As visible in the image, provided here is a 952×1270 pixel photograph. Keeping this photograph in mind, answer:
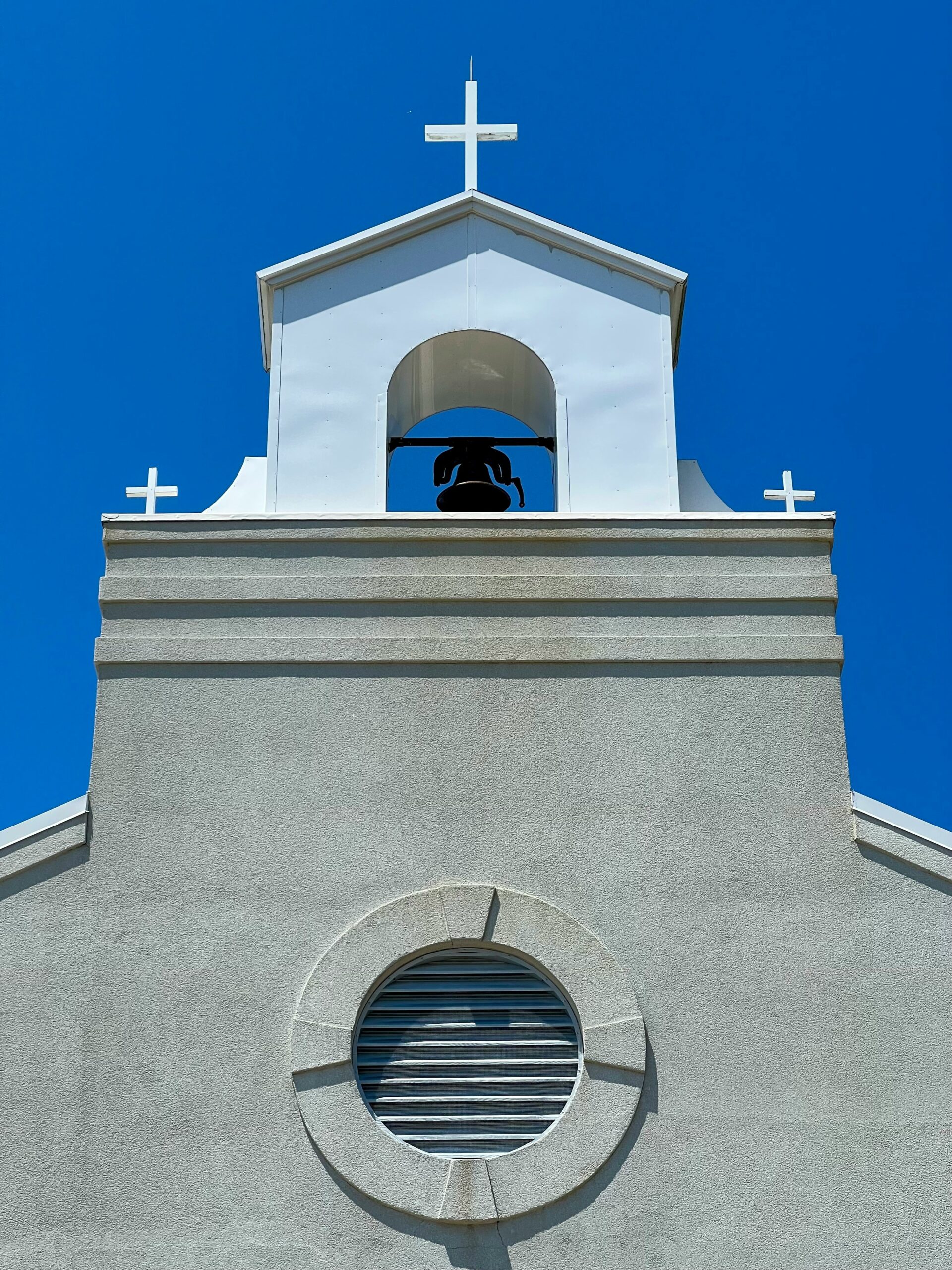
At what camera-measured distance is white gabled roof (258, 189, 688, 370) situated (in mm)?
10453

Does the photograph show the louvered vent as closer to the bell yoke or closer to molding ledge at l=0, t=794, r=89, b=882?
molding ledge at l=0, t=794, r=89, b=882

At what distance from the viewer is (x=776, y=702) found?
9.19 metres

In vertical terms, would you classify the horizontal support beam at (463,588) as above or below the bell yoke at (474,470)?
below

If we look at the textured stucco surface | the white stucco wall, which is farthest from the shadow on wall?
the white stucco wall

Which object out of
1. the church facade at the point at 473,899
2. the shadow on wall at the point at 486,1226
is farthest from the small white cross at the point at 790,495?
the shadow on wall at the point at 486,1226

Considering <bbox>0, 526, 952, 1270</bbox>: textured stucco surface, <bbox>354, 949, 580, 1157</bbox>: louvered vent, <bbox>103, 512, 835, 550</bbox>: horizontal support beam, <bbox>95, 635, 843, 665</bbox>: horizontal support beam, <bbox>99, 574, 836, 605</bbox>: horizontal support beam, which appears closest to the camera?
<bbox>0, 526, 952, 1270</bbox>: textured stucco surface

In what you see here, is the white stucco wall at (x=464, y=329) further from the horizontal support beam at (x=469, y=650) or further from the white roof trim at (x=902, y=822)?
the white roof trim at (x=902, y=822)

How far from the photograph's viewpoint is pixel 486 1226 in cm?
785

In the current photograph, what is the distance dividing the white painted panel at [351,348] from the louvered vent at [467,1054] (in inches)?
118

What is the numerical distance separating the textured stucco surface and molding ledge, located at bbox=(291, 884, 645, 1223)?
96 mm

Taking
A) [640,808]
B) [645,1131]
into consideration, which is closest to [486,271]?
[640,808]

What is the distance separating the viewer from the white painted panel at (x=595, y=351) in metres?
9.98

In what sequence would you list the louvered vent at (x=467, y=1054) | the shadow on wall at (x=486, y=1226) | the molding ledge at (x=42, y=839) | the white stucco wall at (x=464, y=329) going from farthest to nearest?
the white stucco wall at (x=464, y=329)
the molding ledge at (x=42, y=839)
the louvered vent at (x=467, y=1054)
the shadow on wall at (x=486, y=1226)

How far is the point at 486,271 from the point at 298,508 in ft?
Answer: 6.72
